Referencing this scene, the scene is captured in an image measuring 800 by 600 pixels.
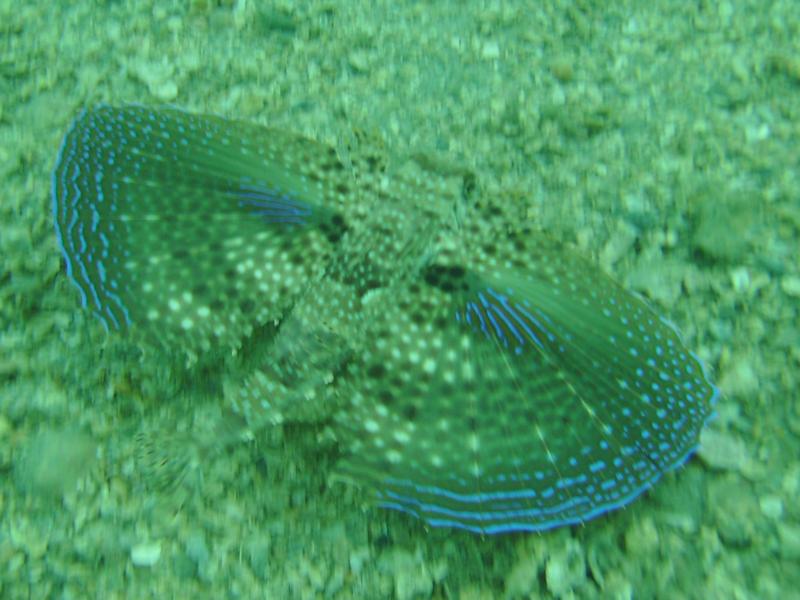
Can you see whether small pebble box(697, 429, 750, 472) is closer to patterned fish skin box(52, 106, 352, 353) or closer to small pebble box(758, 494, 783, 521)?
small pebble box(758, 494, 783, 521)

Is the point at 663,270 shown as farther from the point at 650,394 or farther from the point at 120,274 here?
Result: the point at 120,274

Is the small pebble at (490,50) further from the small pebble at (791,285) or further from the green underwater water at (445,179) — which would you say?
the small pebble at (791,285)

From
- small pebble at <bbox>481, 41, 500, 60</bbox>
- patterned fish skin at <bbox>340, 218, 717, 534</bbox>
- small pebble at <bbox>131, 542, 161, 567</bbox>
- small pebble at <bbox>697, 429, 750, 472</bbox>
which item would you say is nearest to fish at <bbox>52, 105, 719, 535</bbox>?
patterned fish skin at <bbox>340, 218, 717, 534</bbox>

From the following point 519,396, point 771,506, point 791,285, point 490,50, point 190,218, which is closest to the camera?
point 519,396

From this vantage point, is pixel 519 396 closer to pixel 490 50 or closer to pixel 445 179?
pixel 445 179

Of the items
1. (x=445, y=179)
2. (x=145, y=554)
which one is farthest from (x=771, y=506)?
(x=145, y=554)
